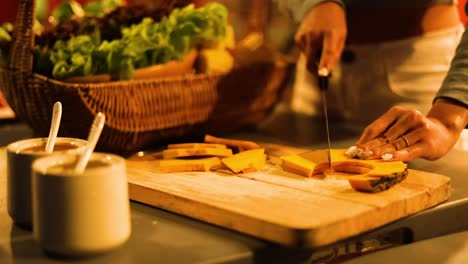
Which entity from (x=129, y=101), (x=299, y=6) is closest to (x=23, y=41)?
(x=129, y=101)

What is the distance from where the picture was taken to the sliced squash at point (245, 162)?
1196 millimetres

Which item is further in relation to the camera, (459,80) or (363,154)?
(459,80)

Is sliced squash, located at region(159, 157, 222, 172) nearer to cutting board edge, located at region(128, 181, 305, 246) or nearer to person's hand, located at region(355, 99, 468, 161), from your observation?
cutting board edge, located at region(128, 181, 305, 246)

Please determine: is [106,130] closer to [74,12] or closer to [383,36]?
[74,12]

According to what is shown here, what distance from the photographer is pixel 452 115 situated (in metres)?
1.33

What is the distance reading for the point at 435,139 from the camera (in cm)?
129

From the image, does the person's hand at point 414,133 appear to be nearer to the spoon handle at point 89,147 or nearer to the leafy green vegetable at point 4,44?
the spoon handle at point 89,147

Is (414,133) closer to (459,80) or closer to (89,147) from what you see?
(459,80)

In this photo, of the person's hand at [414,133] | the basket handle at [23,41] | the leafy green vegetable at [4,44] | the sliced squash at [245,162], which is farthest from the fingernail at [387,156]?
the leafy green vegetable at [4,44]

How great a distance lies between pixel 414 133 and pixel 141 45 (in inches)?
Answer: 24.1

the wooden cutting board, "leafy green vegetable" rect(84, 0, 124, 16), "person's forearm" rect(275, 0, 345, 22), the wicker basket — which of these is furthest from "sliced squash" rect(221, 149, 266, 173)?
"leafy green vegetable" rect(84, 0, 124, 16)

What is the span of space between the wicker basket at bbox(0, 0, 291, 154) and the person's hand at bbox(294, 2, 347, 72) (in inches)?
6.0

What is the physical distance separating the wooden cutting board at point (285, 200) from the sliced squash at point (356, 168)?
0.01 meters

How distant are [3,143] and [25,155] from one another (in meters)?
0.74
